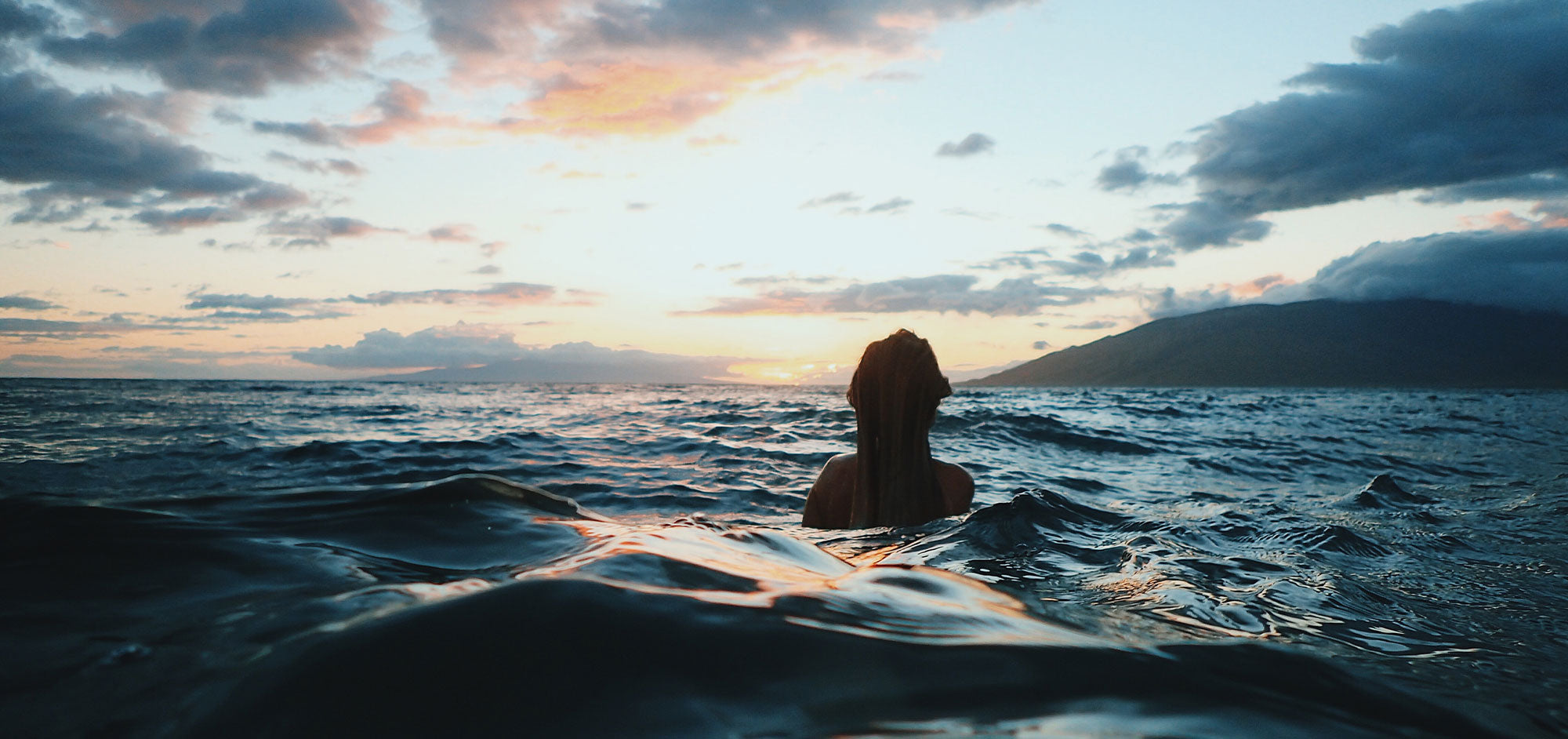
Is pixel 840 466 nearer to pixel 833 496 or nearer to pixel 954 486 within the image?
pixel 833 496

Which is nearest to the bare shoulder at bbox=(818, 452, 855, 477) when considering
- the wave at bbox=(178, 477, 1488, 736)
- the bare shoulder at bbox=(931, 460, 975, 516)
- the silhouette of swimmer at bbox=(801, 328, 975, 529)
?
the silhouette of swimmer at bbox=(801, 328, 975, 529)

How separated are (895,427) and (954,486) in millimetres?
768

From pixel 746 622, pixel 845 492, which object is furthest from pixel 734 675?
pixel 845 492

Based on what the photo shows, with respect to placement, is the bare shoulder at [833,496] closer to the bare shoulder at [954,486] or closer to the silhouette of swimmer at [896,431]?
the silhouette of swimmer at [896,431]

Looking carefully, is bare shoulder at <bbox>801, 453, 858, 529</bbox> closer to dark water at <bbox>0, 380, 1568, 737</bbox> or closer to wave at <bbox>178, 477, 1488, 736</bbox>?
dark water at <bbox>0, 380, 1568, 737</bbox>

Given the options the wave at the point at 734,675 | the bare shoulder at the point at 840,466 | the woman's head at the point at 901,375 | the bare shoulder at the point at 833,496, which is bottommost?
the bare shoulder at the point at 833,496

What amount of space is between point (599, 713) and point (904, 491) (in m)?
3.29

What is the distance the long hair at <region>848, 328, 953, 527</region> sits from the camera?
4.14 metres

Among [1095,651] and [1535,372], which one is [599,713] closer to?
[1095,651]

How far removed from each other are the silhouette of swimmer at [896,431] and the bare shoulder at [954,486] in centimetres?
11

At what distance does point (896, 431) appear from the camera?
13.6ft

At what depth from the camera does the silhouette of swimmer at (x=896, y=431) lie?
4.14 metres

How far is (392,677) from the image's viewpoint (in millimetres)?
1159

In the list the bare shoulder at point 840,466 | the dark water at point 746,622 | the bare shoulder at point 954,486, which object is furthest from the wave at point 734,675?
the bare shoulder at point 840,466
